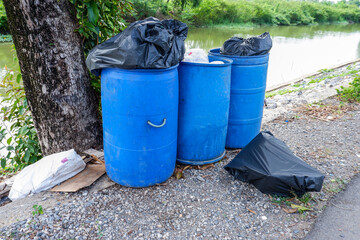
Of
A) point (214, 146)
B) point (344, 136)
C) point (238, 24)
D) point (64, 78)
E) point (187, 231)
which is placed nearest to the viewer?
point (187, 231)

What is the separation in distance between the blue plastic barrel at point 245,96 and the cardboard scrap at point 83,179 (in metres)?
1.54

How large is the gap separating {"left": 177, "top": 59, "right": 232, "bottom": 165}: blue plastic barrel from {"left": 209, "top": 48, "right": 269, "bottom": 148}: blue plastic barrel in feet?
0.78

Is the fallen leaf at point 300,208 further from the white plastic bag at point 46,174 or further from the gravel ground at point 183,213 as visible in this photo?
the white plastic bag at point 46,174

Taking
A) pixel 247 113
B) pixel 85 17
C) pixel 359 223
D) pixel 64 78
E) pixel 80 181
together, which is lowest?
pixel 359 223

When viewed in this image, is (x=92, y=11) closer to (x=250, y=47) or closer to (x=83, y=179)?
(x=83, y=179)

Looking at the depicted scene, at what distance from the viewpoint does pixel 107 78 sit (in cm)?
229

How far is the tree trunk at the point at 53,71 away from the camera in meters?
2.45

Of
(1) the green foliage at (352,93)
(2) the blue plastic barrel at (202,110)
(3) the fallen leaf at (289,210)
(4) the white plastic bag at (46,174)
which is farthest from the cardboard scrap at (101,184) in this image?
(1) the green foliage at (352,93)

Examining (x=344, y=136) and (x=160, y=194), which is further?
(x=344, y=136)

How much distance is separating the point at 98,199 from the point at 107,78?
1030 millimetres

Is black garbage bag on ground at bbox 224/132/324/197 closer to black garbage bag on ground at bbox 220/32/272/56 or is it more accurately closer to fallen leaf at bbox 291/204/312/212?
fallen leaf at bbox 291/204/312/212

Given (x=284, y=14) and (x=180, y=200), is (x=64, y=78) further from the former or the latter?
(x=284, y=14)

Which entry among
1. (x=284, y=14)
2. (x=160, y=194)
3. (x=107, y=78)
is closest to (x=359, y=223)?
(x=160, y=194)

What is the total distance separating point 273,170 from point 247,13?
25.0 m
